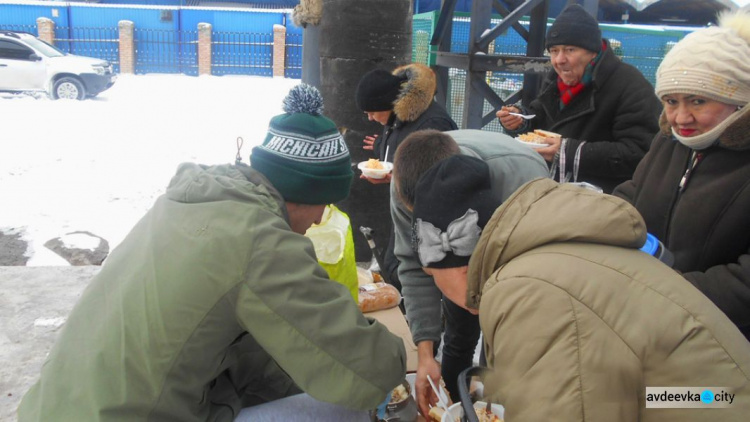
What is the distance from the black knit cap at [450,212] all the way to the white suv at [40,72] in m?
16.2

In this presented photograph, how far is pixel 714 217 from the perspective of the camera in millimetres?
1861

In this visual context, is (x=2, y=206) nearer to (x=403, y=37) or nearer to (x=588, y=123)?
(x=403, y=37)

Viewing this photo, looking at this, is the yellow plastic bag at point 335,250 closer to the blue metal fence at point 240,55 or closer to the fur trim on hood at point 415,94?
the fur trim on hood at point 415,94

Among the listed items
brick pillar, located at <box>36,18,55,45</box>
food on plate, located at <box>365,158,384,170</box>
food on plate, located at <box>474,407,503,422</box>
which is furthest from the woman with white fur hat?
brick pillar, located at <box>36,18,55,45</box>

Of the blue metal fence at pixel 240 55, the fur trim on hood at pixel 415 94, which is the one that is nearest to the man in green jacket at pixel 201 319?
the fur trim on hood at pixel 415 94

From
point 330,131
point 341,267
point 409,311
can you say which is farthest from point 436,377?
point 330,131

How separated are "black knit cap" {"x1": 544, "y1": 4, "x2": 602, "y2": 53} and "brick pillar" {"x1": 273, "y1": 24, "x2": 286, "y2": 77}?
22049 millimetres

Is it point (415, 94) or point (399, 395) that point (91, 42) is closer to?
point (415, 94)

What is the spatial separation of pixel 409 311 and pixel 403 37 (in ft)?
8.56

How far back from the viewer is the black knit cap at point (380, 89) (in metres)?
3.67

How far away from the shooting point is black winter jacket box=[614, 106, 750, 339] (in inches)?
68.7

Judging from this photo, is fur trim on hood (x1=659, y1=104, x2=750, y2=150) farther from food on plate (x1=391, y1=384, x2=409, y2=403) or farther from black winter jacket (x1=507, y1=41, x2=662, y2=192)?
food on plate (x1=391, y1=384, x2=409, y2=403)

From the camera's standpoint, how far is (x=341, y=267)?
105 inches

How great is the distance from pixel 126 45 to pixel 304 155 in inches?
965
